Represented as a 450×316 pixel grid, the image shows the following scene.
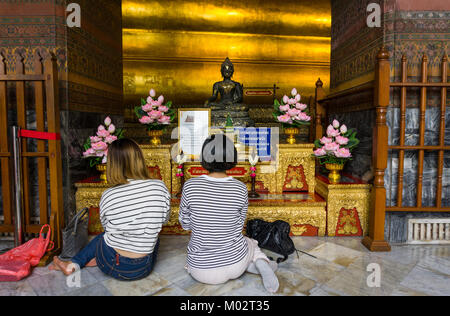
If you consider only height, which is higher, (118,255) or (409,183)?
(409,183)

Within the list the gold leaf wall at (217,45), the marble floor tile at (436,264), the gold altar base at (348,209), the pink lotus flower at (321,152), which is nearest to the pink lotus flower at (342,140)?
the pink lotus flower at (321,152)

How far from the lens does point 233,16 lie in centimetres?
803

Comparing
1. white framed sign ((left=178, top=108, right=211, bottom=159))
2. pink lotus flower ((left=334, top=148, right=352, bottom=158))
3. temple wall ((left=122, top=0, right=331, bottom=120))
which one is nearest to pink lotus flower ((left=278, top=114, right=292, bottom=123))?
pink lotus flower ((left=334, top=148, right=352, bottom=158))

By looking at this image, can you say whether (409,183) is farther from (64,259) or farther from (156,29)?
(156,29)

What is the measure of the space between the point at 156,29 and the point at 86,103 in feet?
15.6

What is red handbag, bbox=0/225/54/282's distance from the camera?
2.44m

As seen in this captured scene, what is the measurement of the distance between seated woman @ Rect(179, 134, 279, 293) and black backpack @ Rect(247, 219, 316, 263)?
0.59m

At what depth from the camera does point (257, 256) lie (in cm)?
247

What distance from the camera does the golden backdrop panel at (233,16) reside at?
7793 millimetres

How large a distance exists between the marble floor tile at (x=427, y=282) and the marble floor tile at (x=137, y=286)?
183 cm

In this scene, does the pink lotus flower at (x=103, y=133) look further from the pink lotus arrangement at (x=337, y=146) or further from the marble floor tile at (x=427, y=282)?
the marble floor tile at (x=427, y=282)

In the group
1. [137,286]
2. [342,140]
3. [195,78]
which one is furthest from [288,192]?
[195,78]

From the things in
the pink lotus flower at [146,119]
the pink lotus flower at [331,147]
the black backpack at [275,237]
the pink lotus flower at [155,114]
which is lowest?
the black backpack at [275,237]

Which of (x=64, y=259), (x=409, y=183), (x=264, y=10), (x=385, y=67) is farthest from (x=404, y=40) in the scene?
(x=264, y=10)
